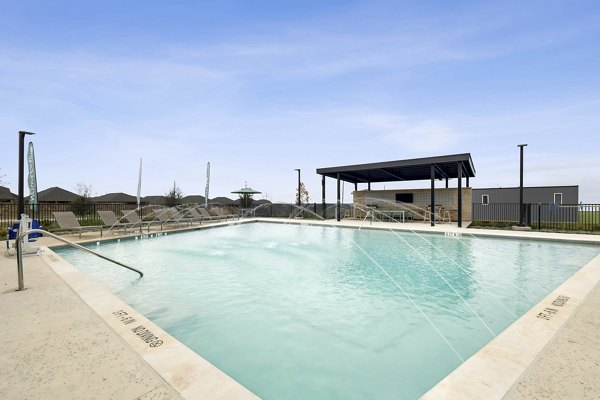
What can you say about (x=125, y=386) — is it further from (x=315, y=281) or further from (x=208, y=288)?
(x=315, y=281)

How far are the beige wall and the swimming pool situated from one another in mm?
10939

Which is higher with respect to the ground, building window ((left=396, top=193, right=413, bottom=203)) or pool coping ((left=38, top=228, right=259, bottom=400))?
building window ((left=396, top=193, right=413, bottom=203))

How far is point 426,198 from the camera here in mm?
21891

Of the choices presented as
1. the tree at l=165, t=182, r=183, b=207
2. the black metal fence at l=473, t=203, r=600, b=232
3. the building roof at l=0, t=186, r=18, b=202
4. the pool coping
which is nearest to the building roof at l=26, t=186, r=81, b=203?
the building roof at l=0, t=186, r=18, b=202

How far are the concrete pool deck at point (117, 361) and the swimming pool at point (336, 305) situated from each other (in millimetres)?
645

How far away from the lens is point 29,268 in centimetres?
577

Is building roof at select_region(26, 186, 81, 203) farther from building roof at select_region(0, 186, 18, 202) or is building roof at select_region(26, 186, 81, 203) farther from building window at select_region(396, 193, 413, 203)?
building window at select_region(396, 193, 413, 203)

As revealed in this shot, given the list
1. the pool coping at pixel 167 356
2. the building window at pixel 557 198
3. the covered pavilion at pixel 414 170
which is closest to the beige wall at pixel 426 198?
the covered pavilion at pixel 414 170

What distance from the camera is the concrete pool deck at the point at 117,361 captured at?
1955 mm

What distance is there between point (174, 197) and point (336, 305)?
26038 mm

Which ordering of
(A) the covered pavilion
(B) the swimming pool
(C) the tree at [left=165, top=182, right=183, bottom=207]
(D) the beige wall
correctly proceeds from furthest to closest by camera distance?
(C) the tree at [left=165, top=182, right=183, bottom=207] < (D) the beige wall < (A) the covered pavilion < (B) the swimming pool

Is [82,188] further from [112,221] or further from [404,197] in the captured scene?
[404,197]

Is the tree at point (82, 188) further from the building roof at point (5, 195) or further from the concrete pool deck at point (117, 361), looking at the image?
the concrete pool deck at point (117, 361)

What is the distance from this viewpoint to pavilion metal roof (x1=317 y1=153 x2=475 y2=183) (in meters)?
15.8
